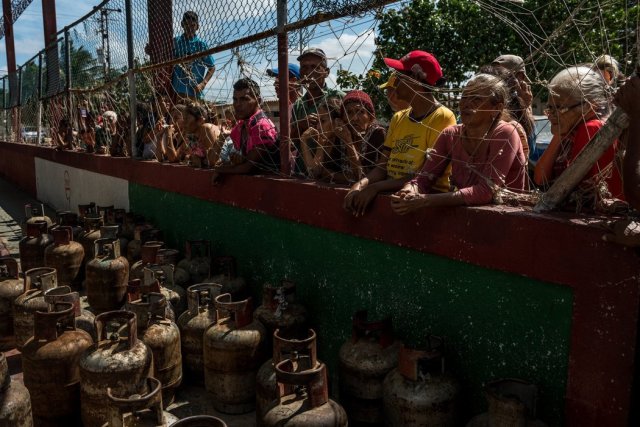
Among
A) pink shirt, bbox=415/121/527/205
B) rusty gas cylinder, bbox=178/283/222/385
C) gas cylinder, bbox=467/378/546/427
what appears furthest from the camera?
rusty gas cylinder, bbox=178/283/222/385

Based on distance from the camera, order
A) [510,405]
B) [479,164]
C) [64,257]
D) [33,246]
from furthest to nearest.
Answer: [33,246] → [64,257] → [479,164] → [510,405]

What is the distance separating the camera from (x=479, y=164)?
8.68 feet

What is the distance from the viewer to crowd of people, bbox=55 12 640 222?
2438 millimetres

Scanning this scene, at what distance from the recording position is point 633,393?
78.7 inches

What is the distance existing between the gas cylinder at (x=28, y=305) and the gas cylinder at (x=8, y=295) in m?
0.33

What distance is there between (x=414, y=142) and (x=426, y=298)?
2.92ft

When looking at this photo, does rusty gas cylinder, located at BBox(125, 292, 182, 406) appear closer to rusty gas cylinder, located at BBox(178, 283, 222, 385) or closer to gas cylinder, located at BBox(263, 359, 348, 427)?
rusty gas cylinder, located at BBox(178, 283, 222, 385)

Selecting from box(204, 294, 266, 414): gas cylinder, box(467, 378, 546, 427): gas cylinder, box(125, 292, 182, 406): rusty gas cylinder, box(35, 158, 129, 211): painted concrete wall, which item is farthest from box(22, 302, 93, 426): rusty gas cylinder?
box(35, 158, 129, 211): painted concrete wall

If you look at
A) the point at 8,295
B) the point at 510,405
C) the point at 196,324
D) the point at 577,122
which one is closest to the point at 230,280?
the point at 196,324

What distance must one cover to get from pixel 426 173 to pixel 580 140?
0.74 metres

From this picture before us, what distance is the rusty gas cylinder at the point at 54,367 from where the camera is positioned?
3.09m

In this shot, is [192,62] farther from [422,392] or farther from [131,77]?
[422,392]

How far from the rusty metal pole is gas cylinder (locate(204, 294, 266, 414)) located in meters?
1.17

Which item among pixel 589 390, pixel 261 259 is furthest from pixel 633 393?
pixel 261 259
